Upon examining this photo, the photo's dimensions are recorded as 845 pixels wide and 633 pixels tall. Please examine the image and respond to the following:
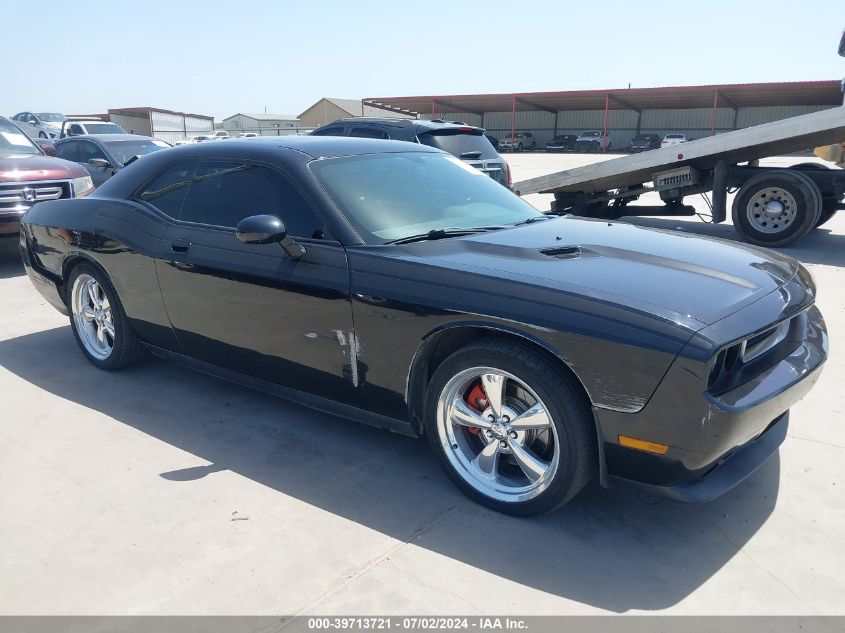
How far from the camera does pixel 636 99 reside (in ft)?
147

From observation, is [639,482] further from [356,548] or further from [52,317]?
[52,317]

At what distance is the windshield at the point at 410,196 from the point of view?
339 centimetres

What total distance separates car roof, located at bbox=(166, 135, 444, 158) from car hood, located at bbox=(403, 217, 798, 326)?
0.91 meters

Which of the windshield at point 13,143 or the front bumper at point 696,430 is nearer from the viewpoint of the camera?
the front bumper at point 696,430

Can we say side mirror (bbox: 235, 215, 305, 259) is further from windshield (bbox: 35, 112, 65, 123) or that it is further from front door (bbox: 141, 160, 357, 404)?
windshield (bbox: 35, 112, 65, 123)

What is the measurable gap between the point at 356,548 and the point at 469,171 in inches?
95.5

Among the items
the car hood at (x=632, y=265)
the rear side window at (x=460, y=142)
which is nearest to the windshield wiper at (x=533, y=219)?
the car hood at (x=632, y=265)

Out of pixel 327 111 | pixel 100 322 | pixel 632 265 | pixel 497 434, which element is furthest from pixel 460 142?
pixel 327 111

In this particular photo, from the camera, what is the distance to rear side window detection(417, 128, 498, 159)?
935 centimetres

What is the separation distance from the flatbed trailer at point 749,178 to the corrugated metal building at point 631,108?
33557mm

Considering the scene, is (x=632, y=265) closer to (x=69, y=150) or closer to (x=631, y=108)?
(x=69, y=150)

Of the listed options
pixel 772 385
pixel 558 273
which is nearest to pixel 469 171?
pixel 558 273

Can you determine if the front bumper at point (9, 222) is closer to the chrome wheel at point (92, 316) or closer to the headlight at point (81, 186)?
the headlight at point (81, 186)

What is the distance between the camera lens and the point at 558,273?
2797 mm
